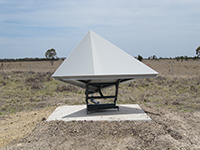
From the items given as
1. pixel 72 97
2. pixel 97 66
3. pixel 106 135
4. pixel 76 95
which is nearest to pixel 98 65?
pixel 97 66

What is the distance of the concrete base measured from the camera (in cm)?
564

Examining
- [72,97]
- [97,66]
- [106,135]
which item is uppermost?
[97,66]

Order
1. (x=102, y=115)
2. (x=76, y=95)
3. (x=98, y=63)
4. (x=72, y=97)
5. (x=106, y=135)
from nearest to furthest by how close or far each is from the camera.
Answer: (x=106, y=135) → (x=98, y=63) → (x=102, y=115) → (x=72, y=97) → (x=76, y=95)

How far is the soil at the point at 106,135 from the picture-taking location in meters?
4.39

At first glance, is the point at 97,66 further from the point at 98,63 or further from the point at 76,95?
the point at 76,95

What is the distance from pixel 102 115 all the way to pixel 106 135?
1.14 meters

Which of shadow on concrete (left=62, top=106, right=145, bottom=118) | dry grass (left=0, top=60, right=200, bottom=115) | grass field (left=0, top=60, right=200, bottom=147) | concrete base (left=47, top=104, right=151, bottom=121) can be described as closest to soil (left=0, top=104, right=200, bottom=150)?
concrete base (left=47, top=104, right=151, bottom=121)

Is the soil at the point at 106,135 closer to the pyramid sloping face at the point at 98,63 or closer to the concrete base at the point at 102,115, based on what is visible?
the concrete base at the point at 102,115

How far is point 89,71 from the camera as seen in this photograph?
5.38 metres

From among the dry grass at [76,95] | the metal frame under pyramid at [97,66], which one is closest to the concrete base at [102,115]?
the metal frame under pyramid at [97,66]

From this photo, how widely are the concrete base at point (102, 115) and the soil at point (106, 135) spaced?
23 centimetres

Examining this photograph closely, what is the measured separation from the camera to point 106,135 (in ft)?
15.8

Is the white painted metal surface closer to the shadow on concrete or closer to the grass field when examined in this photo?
the shadow on concrete

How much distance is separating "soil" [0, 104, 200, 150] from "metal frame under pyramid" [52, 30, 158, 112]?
1173 millimetres
